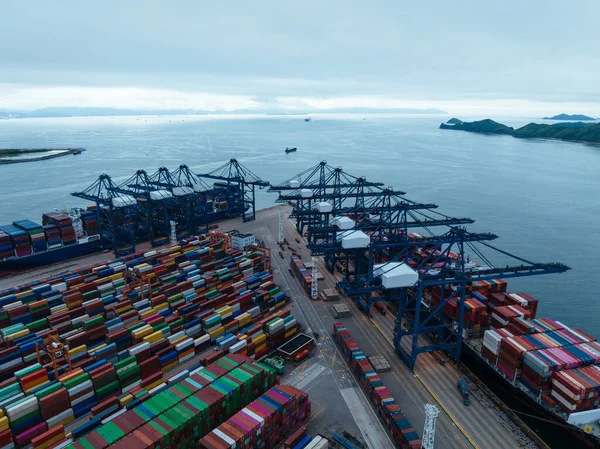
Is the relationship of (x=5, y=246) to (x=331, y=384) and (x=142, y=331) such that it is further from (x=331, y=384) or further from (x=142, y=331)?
(x=331, y=384)

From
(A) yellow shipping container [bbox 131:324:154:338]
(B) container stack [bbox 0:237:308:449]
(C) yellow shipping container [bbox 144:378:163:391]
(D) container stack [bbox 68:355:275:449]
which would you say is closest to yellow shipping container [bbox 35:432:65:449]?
(B) container stack [bbox 0:237:308:449]

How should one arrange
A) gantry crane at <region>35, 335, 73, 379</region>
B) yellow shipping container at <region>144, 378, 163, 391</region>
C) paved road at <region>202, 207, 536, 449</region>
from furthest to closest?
yellow shipping container at <region>144, 378, 163, 391</region>
gantry crane at <region>35, 335, 73, 379</region>
paved road at <region>202, 207, 536, 449</region>

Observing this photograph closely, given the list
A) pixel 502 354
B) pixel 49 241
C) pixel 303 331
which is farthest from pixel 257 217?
pixel 502 354

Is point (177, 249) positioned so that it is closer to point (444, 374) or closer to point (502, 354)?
point (444, 374)

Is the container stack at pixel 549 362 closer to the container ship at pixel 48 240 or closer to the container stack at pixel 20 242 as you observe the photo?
the container ship at pixel 48 240

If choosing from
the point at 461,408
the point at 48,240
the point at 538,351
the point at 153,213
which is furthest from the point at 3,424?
the point at 153,213

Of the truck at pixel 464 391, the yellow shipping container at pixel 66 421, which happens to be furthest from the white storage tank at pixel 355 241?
the yellow shipping container at pixel 66 421

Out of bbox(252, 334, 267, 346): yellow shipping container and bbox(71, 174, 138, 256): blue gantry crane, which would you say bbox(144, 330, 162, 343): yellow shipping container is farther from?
bbox(71, 174, 138, 256): blue gantry crane
